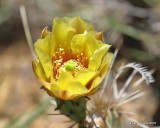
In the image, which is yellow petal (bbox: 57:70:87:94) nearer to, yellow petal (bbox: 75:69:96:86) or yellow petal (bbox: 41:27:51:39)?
yellow petal (bbox: 75:69:96:86)

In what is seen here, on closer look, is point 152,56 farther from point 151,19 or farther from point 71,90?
point 71,90

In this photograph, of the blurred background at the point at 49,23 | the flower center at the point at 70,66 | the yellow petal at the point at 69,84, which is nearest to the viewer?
the yellow petal at the point at 69,84

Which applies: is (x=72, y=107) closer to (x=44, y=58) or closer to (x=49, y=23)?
(x=44, y=58)

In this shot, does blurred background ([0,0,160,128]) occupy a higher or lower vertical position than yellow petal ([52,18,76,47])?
lower

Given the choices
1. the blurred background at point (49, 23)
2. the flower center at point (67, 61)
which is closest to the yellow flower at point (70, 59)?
the flower center at point (67, 61)

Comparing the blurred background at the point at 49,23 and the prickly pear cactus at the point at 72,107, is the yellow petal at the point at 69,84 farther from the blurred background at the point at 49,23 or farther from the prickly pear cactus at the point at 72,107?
the blurred background at the point at 49,23

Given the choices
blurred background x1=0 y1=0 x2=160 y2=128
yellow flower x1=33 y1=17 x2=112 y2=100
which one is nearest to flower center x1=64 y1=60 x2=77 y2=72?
yellow flower x1=33 y1=17 x2=112 y2=100
